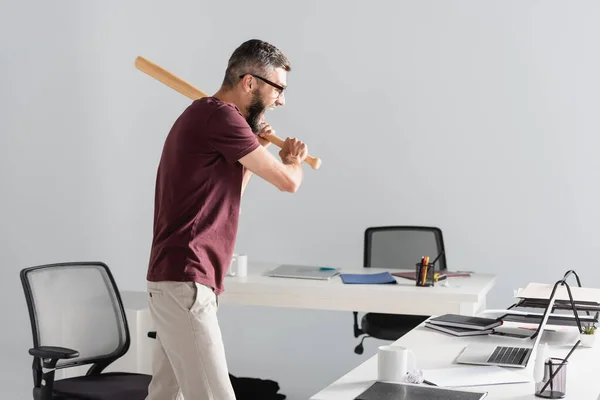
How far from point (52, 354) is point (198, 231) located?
0.83m

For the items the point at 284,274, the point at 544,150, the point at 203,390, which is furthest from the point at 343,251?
the point at 203,390

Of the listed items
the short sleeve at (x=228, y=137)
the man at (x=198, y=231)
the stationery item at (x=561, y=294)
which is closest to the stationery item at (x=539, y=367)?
the stationery item at (x=561, y=294)

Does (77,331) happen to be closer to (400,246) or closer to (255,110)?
(255,110)

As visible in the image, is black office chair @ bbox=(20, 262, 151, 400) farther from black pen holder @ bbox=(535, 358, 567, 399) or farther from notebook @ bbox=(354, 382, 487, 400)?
black pen holder @ bbox=(535, 358, 567, 399)

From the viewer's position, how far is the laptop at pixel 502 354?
2.36 metres

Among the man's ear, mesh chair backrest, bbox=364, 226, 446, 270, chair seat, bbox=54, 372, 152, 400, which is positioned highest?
the man's ear

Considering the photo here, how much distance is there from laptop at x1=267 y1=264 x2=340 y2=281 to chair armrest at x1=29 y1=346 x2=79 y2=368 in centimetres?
139

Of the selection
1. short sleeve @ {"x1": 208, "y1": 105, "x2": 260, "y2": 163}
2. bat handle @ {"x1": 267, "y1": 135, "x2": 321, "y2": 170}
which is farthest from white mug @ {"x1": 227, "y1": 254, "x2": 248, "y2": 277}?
short sleeve @ {"x1": 208, "y1": 105, "x2": 260, "y2": 163}

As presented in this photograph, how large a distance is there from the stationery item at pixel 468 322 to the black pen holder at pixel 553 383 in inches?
28.7

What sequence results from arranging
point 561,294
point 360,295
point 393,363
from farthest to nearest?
point 360,295 < point 561,294 < point 393,363

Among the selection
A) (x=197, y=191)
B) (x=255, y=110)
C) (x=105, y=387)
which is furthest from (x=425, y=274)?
(x=197, y=191)

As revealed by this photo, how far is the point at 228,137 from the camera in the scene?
8.42ft

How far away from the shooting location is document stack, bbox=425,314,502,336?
9.23 feet

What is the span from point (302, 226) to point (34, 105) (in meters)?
2.11
